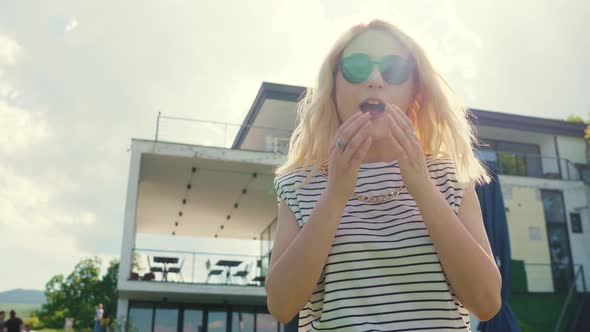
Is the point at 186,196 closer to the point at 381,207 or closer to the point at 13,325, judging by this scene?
the point at 13,325

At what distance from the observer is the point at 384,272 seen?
1315mm

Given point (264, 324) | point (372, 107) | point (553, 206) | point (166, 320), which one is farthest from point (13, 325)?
point (553, 206)

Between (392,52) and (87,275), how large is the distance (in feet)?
200

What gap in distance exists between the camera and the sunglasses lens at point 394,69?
142 centimetres

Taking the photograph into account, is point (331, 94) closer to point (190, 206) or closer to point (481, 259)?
point (481, 259)

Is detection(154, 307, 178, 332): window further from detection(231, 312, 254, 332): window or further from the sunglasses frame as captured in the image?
the sunglasses frame

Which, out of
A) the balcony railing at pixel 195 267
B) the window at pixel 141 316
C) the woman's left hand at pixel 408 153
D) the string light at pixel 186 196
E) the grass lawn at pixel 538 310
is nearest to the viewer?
the woman's left hand at pixel 408 153

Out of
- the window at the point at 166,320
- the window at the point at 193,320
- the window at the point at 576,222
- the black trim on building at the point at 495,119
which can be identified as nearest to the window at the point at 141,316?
the window at the point at 166,320

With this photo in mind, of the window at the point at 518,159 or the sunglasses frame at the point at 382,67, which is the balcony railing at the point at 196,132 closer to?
the window at the point at 518,159

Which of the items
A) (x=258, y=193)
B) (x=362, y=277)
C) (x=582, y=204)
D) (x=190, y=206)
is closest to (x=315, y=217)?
(x=362, y=277)

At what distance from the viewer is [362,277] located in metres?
1.32

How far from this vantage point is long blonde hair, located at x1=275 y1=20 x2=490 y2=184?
149cm

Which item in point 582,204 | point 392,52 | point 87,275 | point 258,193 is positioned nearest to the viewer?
point 392,52

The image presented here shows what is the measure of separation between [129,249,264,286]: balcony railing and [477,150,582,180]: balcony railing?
9646 millimetres
